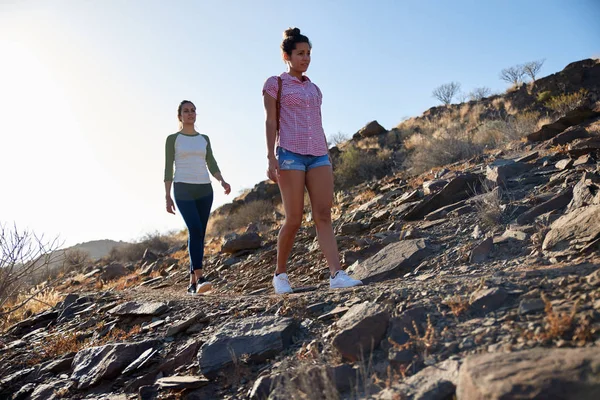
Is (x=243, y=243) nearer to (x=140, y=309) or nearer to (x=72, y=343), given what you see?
(x=140, y=309)

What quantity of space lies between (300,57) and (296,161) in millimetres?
841

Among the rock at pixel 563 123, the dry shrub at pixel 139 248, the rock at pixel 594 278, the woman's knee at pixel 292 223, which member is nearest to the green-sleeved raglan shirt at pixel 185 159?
the woman's knee at pixel 292 223

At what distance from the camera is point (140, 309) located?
15.4ft

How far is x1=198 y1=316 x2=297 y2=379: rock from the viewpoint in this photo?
2.93 m


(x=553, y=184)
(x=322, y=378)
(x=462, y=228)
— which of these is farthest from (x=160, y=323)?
(x=553, y=184)

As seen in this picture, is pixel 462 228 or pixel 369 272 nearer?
pixel 369 272

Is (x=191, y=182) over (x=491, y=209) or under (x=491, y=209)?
over

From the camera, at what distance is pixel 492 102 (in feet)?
70.5

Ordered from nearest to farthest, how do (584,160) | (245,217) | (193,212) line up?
(193,212), (584,160), (245,217)

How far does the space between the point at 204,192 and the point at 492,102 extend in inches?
762

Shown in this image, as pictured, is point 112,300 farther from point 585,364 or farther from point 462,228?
point 585,364

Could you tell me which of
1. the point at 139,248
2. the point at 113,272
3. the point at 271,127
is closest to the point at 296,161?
the point at 271,127

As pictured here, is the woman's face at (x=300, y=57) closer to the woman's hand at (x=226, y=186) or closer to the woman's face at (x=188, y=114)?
the woman's face at (x=188, y=114)

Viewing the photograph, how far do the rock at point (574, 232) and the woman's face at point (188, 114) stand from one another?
371 centimetres
